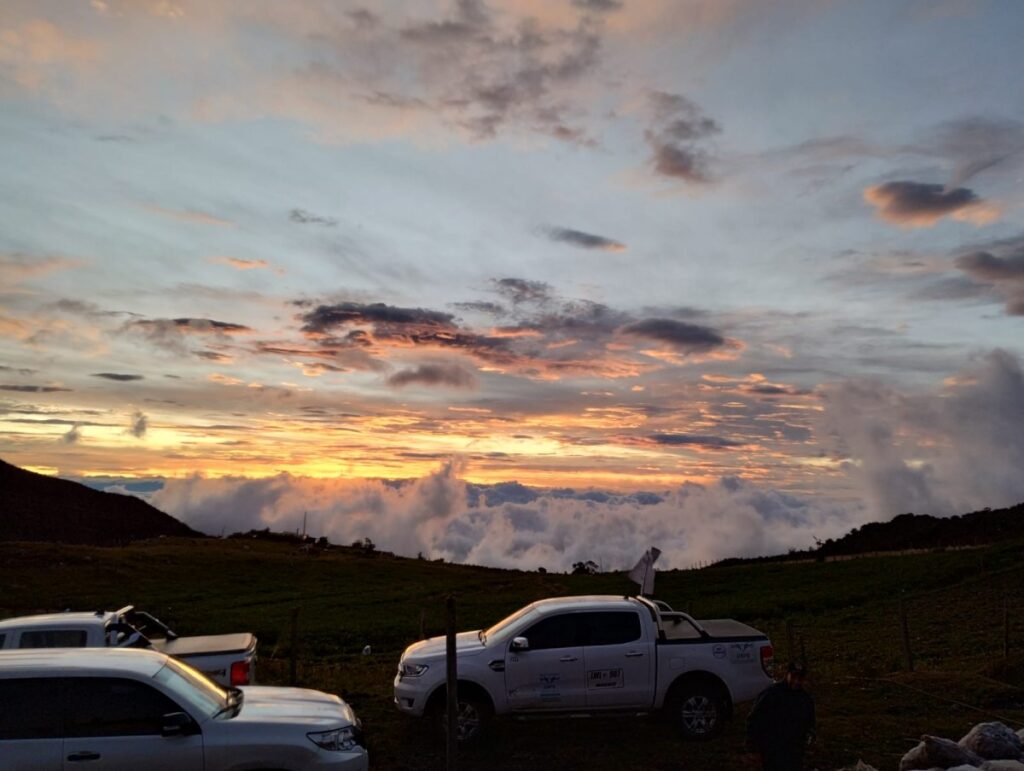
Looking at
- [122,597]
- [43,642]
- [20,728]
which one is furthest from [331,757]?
[122,597]

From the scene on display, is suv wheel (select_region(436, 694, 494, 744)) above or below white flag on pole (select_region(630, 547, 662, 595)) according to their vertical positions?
below

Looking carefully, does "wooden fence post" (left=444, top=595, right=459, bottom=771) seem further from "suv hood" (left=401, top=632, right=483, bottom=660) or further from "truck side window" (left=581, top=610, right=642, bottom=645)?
"truck side window" (left=581, top=610, right=642, bottom=645)

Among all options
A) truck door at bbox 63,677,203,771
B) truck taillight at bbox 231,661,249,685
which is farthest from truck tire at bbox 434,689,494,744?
truck door at bbox 63,677,203,771

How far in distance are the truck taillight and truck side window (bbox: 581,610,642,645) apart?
4.63 metres

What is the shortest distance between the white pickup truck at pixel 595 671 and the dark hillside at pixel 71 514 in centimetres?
8063

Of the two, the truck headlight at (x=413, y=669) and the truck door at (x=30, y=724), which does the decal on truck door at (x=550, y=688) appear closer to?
the truck headlight at (x=413, y=669)

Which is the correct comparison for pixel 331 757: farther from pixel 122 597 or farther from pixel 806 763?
pixel 122 597

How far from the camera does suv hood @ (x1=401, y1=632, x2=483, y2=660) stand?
12.1 m

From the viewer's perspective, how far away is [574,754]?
37.7 feet

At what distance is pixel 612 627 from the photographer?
1212cm

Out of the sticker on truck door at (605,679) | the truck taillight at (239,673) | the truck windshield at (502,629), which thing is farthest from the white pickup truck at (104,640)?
the sticker on truck door at (605,679)

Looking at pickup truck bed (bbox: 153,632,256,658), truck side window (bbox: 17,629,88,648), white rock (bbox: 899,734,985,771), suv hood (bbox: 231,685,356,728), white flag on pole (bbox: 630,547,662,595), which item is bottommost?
white rock (bbox: 899,734,985,771)

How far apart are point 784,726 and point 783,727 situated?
14mm

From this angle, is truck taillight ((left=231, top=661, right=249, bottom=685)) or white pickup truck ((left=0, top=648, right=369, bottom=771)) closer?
white pickup truck ((left=0, top=648, right=369, bottom=771))
